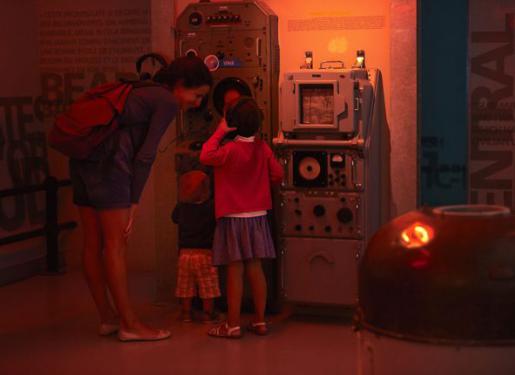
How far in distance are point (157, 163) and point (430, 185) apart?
2577 millimetres

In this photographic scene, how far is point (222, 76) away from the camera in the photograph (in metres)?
6.41

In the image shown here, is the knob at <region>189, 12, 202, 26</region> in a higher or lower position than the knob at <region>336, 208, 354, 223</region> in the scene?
higher

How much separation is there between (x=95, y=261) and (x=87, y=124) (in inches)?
34.9

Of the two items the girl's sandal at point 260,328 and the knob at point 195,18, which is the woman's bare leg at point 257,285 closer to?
the girl's sandal at point 260,328

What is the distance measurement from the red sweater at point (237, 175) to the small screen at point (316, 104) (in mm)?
355

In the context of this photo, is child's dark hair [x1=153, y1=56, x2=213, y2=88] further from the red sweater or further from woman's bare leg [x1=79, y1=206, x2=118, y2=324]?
woman's bare leg [x1=79, y1=206, x2=118, y2=324]

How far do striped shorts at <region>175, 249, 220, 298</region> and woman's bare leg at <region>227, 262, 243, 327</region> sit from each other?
32 cm

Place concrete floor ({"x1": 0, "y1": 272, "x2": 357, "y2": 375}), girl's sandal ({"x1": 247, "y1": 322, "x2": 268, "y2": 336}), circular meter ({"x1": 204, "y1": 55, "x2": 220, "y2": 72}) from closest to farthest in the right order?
concrete floor ({"x1": 0, "y1": 272, "x2": 357, "y2": 375}), girl's sandal ({"x1": 247, "y1": 322, "x2": 268, "y2": 336}), circular meter ({"x1": 204, "y1": 55, "x2": 220, "y2": 72})

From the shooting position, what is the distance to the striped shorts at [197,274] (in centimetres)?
622

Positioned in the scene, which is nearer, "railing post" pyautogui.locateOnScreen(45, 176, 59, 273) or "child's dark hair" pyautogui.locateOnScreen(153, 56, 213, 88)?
"child's dark hair" pyautogui.locateOnScreen(153, 56, 213, 88)

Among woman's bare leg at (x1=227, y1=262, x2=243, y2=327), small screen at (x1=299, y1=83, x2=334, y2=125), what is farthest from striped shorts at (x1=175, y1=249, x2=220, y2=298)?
small screen at (x1=299, y1=83, x2=334, y2=125)

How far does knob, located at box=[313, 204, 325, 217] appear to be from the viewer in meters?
6.11

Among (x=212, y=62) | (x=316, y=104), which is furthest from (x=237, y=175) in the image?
(x=212, y=62)

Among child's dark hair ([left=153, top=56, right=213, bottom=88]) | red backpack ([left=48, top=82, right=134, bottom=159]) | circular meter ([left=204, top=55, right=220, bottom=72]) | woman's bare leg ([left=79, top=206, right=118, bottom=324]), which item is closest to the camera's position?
red backpack ([left=48, top=82, right=134, bottom=159])
